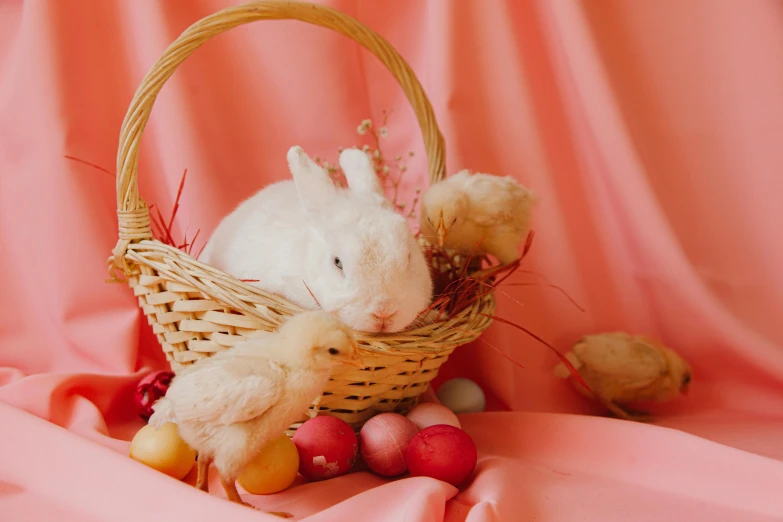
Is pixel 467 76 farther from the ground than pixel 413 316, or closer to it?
farther from the ground

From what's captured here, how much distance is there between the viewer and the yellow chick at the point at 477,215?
2182 millimetres

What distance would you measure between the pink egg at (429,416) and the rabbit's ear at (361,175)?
2.14 ft

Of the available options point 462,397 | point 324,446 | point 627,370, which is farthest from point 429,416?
point 627,370

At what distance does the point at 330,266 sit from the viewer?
6.08ft

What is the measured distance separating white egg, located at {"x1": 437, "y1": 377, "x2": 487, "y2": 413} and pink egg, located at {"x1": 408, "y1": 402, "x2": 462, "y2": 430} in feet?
1.32

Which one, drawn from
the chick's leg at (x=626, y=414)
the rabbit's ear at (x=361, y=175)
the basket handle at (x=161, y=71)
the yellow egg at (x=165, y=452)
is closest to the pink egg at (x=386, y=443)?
the yellow egg at (x=165, y=452)

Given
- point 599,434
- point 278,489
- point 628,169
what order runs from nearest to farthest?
1. point 278,489
2. point 599,434
3. point 628,169

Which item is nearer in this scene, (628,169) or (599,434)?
(599,434)

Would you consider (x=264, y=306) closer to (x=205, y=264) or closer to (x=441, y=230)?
(x=205, y=264)

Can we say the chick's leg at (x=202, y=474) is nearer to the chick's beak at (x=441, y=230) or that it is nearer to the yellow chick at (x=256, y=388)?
the yellow chick at (x=256, y=388)

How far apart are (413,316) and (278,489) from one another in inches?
22.2

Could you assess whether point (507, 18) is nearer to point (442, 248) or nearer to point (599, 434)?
point (442, 248)

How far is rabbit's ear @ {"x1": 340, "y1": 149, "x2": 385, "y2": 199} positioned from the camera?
216 cm

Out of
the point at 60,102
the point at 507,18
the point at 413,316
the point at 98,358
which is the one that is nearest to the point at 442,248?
the point at 413,316
